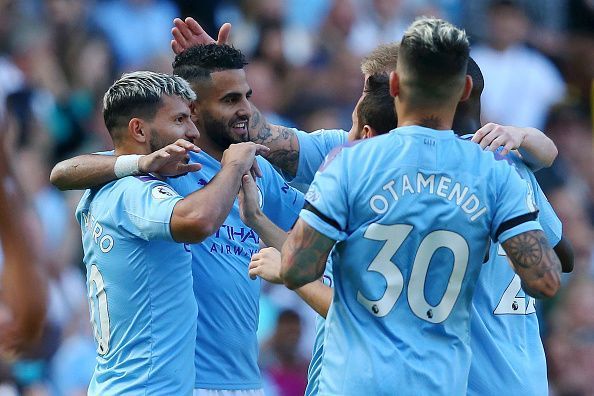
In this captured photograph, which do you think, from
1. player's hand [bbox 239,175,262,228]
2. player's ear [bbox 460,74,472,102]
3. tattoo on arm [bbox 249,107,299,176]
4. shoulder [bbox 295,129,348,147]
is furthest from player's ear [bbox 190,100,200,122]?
player's ear [bbox 460,74,472,102]

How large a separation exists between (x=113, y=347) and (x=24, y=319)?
2300 millimetres

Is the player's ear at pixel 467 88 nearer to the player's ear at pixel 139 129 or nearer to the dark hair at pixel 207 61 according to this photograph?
the player's ear at pixel 139 129

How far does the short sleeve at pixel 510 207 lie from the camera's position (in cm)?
495

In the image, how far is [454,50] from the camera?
16.4 feet

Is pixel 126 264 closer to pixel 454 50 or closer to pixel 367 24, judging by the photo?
pixel 454 50

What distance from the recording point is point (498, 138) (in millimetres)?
5348

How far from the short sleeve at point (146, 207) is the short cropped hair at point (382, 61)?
42.1 inches

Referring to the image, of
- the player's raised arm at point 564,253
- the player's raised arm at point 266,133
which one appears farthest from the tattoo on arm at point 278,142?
the player's raised arm at point 564,253

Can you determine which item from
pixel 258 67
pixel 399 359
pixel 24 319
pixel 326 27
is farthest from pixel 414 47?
pixel 326 27

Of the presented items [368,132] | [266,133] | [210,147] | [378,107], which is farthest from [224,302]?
[378,107]

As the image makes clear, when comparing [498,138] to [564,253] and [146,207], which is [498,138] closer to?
[564,253]

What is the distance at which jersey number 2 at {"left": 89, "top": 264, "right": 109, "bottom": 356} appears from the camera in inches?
227

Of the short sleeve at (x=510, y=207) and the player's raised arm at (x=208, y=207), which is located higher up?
the short sleeve at (x=510, y=207)

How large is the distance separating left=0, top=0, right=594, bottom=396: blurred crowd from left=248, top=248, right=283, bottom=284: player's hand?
152 inches
